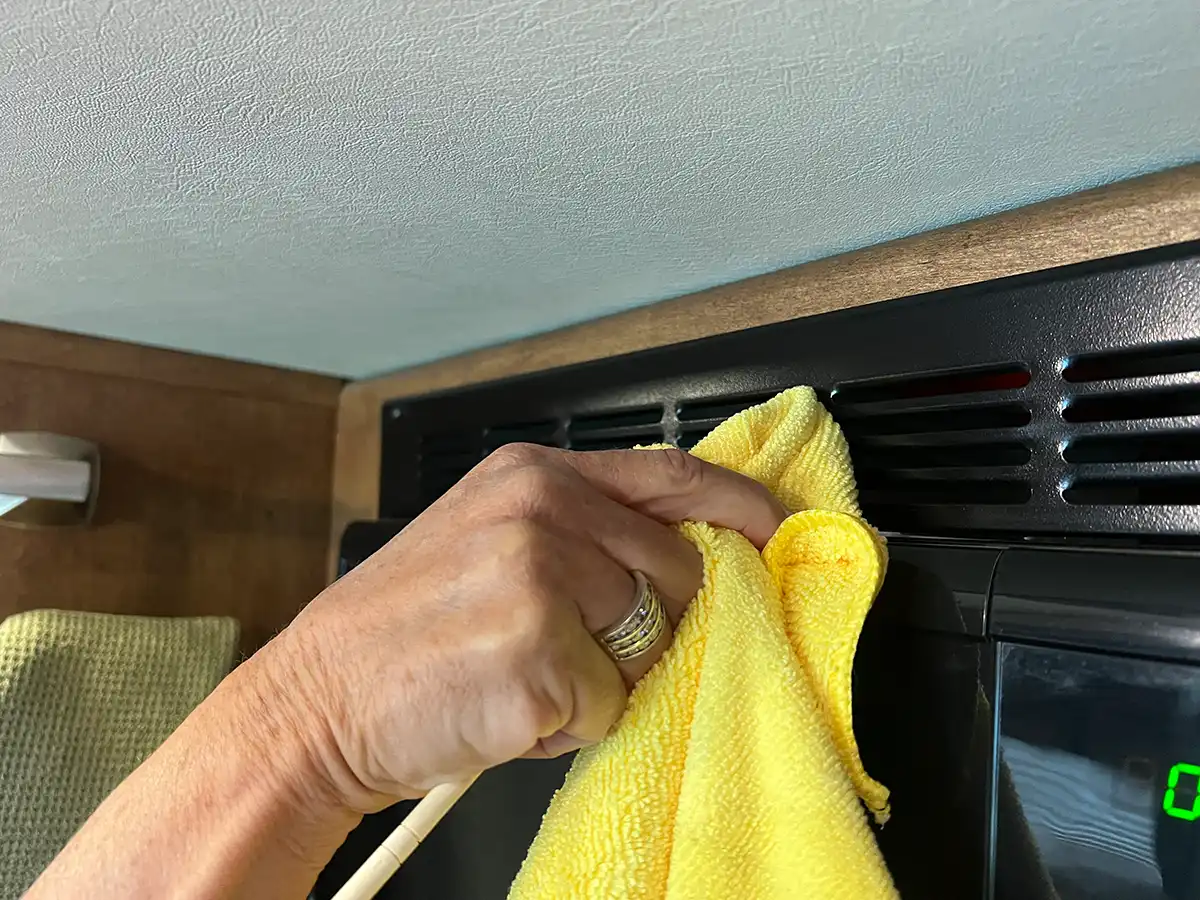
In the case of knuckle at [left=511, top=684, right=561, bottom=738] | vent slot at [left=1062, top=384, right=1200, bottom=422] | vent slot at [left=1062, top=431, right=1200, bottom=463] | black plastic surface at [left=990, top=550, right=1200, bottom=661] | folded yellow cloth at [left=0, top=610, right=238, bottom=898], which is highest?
vent slot at [left=1062, top=384, right=1200, bottom=422]

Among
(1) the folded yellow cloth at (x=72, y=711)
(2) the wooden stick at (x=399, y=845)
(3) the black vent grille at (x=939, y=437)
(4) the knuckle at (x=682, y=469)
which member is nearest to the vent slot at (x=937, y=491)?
(3) the black vent grille at (x=939, y=437)

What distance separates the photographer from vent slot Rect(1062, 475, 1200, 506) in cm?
37

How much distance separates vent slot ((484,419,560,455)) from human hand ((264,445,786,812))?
257mm

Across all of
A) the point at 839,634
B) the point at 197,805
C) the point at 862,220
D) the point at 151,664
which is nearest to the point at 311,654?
the point at 197,805

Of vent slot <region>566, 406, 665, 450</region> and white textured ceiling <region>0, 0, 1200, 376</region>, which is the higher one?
white textured ceiling <region>0, 0, 1200, 376</region>

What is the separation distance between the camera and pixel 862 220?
0.45 metres

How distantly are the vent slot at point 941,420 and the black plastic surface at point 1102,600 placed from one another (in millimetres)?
86

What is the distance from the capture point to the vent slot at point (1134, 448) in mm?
372

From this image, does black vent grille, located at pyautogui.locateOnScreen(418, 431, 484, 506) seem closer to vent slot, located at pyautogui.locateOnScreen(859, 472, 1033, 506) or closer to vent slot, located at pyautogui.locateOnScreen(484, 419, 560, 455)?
vent slot, located at pyautogui.locateOnScreen(484, 419, 560, 455)

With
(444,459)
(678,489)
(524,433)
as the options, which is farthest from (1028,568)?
(444,459)

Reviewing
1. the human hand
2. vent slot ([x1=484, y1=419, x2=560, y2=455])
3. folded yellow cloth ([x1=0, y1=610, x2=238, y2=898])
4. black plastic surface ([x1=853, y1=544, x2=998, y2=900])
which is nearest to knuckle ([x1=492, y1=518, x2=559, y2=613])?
the human hand

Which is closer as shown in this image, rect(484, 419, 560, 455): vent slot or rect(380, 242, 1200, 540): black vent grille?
rect(380, 242, 1200, 540): black vent grille

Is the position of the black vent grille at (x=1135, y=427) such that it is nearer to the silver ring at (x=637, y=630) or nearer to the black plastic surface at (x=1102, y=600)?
the black plastic surface at (x=1102, y=600)

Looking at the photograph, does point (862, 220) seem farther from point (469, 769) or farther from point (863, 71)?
point (469, 769)
